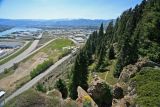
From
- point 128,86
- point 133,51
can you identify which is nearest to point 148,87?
point 128,86

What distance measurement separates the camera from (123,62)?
146 ft

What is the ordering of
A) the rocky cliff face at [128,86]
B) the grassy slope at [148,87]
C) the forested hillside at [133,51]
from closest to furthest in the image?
1. the grassy slope at [148,87]
2. the rocky cliff face at [128,86]
3. the forested hillside at [133,51]

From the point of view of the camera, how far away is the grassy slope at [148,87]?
27239mm

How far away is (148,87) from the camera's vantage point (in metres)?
29.5

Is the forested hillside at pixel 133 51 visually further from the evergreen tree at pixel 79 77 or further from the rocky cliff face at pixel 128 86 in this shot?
the rocky cliff face at pixel 128 86

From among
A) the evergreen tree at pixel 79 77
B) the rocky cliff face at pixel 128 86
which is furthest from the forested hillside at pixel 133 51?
the rocky cliff face at pixel 128 86

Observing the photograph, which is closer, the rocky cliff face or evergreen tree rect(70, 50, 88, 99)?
the rocky cliff face

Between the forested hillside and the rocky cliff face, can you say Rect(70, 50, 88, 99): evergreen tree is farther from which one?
the rocky cliff face

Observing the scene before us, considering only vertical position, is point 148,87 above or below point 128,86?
above

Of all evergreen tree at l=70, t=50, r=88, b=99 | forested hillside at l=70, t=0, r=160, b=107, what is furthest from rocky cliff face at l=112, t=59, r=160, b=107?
evergreen tree at l=70, t=50, r=88, b=99

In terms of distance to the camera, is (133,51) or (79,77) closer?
(133,51)

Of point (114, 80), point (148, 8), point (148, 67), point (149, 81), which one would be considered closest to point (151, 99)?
point (149, 81)

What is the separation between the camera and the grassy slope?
27.2m

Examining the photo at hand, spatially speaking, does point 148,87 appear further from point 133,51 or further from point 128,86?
point 133,51
